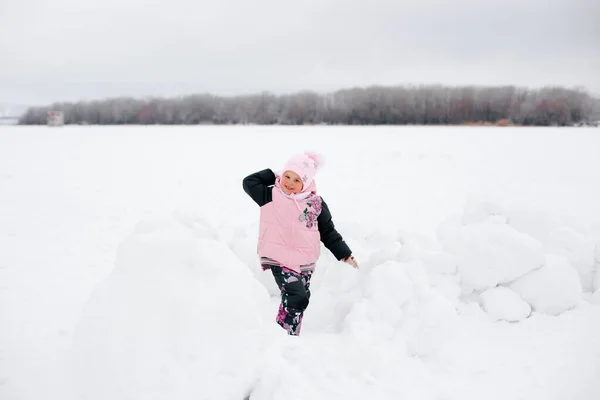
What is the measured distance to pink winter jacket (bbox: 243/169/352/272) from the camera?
2859 millimetres

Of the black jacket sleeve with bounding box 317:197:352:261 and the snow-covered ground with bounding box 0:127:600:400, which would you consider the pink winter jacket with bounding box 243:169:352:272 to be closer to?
the black jacket sleeve with bounding box 317:197:352:261

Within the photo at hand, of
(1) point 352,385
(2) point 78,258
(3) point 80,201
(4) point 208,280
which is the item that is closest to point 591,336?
(1) point 352,385

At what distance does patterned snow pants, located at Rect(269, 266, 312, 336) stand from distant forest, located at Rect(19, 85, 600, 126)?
34.5 meters

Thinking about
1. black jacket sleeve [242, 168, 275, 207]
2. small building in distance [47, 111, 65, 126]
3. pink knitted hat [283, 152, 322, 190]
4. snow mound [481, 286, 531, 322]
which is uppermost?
small building in distance [47, 111, 65, 126]

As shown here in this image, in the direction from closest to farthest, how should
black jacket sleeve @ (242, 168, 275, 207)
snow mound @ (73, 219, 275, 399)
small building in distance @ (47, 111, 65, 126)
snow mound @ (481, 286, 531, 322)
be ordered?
snow mound @ (73, 219, 275, 399) → snow mound @ (481, 286, 531, 322) → black jacket sleeve @ (242, 168, 275, 207) → small building in distance @ (47, 111, 65, 126)

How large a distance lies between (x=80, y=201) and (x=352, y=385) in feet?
20.8

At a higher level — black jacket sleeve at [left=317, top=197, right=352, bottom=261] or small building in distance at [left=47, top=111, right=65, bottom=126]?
small building in distance at [left=47, top=111, right=65, bottom=126]

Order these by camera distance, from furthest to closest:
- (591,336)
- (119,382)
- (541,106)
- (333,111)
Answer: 1. (333,111)
2. (541,106)
3. (591,336)
4. (119,382)

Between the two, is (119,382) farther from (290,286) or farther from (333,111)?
(333,111)

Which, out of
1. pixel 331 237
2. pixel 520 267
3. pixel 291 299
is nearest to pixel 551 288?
pixel 520 267

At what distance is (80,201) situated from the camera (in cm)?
679

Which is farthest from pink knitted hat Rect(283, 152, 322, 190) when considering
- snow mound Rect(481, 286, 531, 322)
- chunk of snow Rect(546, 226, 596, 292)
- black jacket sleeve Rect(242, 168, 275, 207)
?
chunk of snow Rect(546, 226, 596, 292)

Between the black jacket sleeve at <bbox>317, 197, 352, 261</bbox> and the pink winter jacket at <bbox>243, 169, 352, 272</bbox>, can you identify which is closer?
the pink winter jacket at <bbox>243, 169, 352, 272</bbox>

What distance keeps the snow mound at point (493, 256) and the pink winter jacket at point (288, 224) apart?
119 cm
